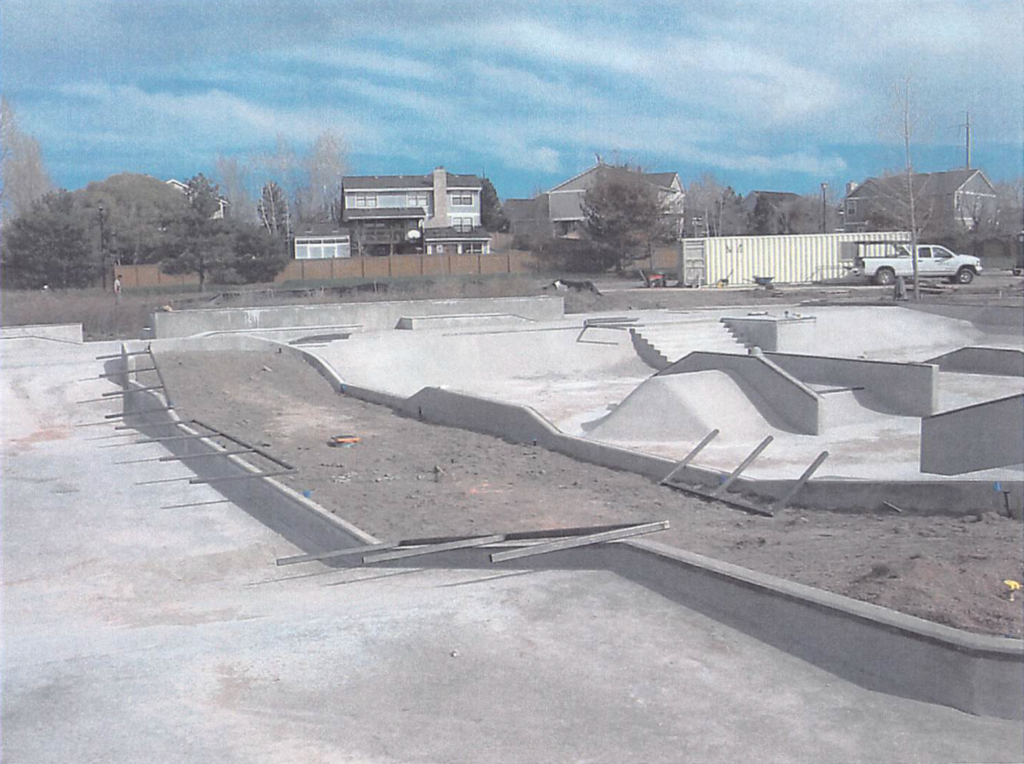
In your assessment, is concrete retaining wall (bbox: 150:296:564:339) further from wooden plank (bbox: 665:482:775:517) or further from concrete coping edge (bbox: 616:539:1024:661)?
concrete coping edge (bbox: 616:539:1024:661)

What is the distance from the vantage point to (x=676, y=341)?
24.6 metres

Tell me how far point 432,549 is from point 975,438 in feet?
19.2

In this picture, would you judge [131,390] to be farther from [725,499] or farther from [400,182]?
[400,182]

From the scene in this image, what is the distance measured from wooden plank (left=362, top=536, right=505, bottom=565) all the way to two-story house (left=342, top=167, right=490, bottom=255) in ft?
196

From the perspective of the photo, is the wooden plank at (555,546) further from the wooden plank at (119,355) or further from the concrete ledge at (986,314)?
the concrete ledge at (986,314)

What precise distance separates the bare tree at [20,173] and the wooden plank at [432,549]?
162ft

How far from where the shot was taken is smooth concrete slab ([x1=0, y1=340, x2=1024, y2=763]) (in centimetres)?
453

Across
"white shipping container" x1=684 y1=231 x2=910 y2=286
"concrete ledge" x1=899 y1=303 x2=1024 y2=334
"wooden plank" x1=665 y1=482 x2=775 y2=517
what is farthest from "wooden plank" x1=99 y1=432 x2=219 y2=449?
"white shipping container" x1=684 y1=231 x2=910 y2=286

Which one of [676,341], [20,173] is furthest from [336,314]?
[20,173]

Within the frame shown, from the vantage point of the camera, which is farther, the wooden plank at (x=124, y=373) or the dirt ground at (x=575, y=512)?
the wooden plank at (x=124, y=373)

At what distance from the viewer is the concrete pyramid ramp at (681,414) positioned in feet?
47.1

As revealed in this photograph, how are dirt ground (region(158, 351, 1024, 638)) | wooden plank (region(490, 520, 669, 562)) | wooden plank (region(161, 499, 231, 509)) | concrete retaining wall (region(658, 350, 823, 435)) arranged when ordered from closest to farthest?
dirt ground (region(158, 351, 1024, 638)), wooden plank (region(490, 520, 669, 562)), wooden plank (region(161, 499, 231, 509)), concrete retaining wall (region(658, 350, 823, 435))

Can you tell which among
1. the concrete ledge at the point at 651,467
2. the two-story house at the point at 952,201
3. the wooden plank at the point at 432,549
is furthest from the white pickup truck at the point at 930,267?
the wooden plank at the point at 432,549

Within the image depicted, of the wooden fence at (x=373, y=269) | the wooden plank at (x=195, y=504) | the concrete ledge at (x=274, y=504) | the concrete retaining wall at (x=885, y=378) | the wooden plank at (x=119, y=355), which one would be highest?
the wooden fence at (x=373, y=269)
